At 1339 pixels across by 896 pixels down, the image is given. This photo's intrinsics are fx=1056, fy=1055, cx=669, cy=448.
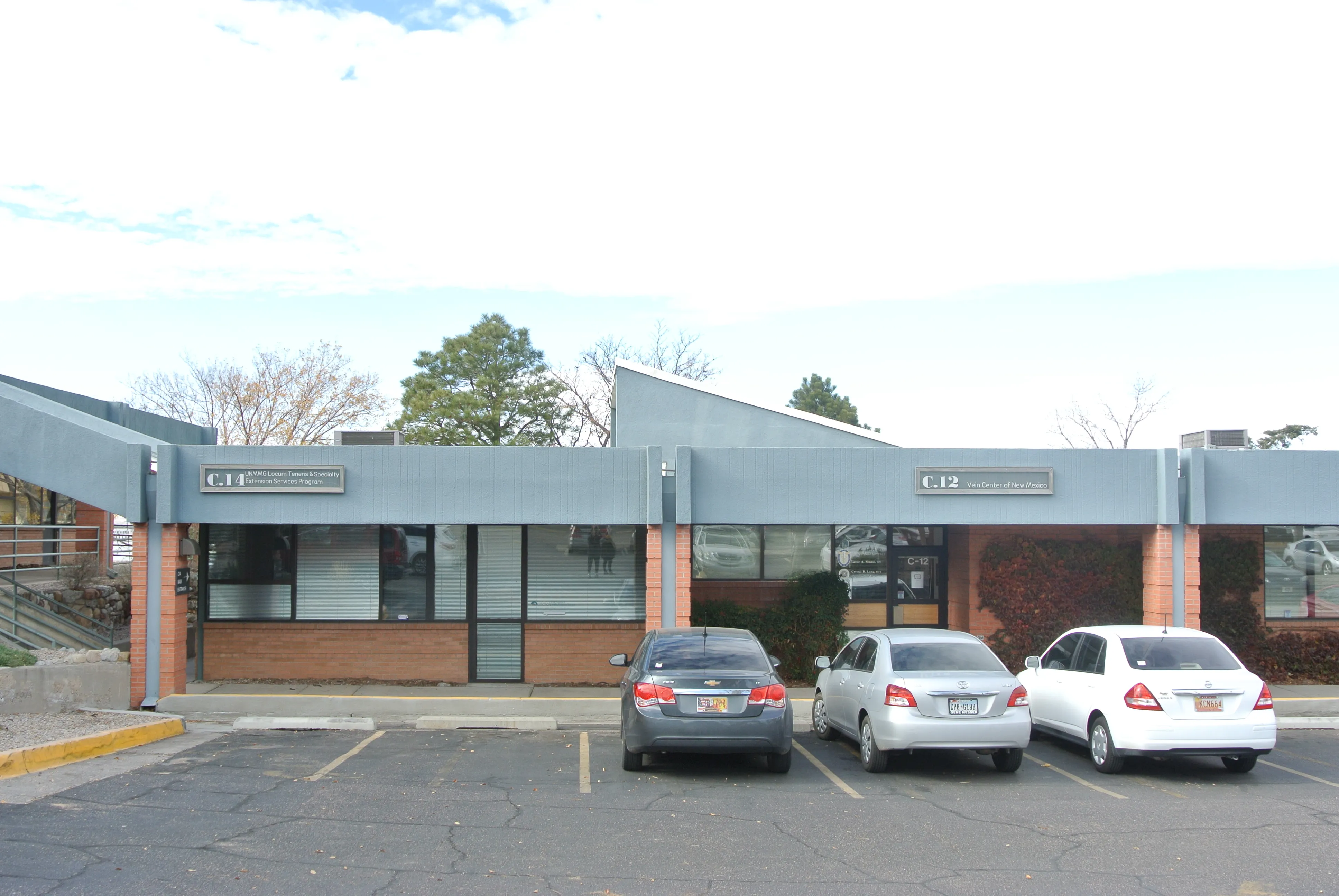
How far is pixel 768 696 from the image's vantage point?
33.2ft

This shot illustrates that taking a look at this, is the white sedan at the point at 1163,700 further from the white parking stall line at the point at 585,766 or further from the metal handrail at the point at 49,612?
the metal handrail at the point at 49,612

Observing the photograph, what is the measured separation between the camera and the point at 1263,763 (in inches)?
451

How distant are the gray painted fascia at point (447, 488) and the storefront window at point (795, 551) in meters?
3.49

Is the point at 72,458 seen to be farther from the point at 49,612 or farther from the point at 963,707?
the point at 963,707

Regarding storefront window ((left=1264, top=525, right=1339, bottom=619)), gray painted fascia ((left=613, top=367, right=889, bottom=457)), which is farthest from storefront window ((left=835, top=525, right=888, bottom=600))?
storefront window ((left=1264, top=525, right=1339, bottom=619))

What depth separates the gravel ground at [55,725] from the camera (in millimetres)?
10820

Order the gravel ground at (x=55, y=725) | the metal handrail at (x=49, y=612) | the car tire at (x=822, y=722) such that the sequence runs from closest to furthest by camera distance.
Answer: the gravel ground at (x=55, y=725) → the car tire at (x=822, y=722) → the metal handrail at (x=49, y=612)

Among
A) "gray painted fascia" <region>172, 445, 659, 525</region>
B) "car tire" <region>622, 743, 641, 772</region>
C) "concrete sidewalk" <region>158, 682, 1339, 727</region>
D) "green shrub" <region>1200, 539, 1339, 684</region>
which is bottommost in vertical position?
"concrete sidewalk" <region>158, 682, 1339, 727</region>

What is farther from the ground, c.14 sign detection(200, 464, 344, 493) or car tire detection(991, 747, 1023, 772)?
c.14 sign detection(200, 464, 344, 493)

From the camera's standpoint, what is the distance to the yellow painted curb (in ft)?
32.6

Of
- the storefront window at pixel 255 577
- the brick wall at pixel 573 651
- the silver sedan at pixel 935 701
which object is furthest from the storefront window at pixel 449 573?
the silver sedan at pixel 935 701

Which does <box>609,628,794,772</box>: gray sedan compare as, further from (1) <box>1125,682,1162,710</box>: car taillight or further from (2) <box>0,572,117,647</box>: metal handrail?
(2) <box>0,572,117,647</box>: metal handrail

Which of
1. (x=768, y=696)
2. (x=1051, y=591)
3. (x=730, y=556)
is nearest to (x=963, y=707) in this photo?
(x=768, y=696)

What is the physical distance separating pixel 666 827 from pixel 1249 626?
13.3 meters
